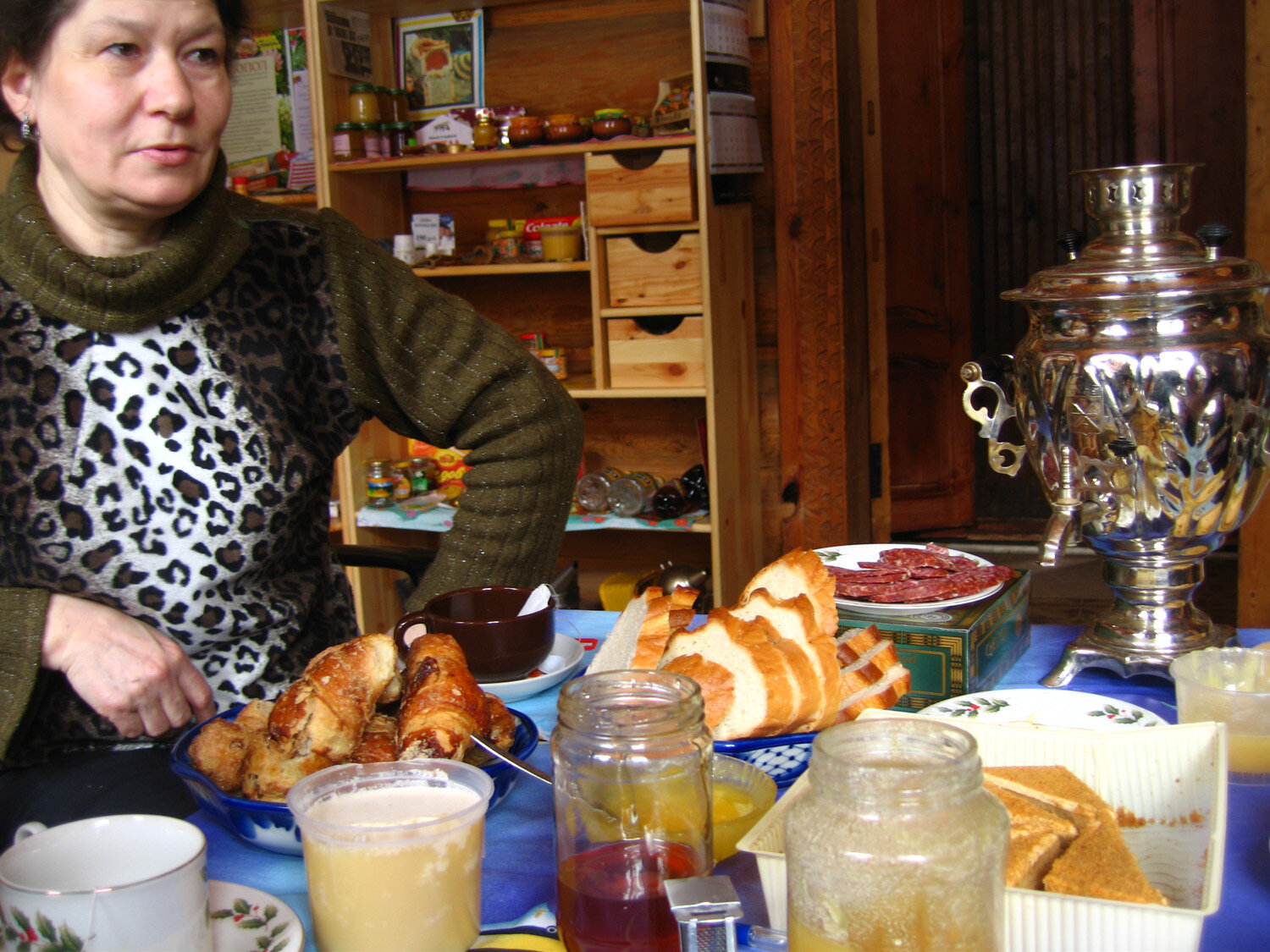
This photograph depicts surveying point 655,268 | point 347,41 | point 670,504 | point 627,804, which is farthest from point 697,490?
point 627,804

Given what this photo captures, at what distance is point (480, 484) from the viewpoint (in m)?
1.76

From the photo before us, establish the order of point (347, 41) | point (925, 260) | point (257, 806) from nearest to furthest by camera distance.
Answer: point (257, 806)
point (347, 41)
point (925, 260)

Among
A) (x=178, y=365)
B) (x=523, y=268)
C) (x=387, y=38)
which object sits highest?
(x=387, y=38)

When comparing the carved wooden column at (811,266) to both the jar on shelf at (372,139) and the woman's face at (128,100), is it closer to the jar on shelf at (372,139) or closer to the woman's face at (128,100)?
the jar on shelf at (372,139)

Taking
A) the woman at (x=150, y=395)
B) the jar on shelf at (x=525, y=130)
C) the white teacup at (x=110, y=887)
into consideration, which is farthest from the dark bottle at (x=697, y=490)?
the white teacup at (x=110, y=887)

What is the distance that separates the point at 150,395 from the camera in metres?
1.42

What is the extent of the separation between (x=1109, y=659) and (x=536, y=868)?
69 centimetres

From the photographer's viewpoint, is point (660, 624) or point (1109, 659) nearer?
point (660, 624)

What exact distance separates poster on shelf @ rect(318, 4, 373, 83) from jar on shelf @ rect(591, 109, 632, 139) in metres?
0.84

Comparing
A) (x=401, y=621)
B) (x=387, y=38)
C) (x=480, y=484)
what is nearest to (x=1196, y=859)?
(x=401, y=621)

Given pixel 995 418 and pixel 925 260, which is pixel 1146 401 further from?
pixel 925 260

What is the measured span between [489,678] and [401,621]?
0.11 metres

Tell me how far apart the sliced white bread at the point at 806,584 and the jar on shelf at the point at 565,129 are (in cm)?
221

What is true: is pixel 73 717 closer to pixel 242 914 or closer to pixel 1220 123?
pixel 242 914
